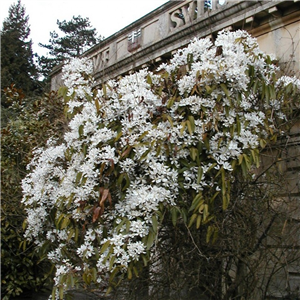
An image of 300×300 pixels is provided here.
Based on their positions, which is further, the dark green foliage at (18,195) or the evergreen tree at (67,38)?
the evergreen tree at (67,38)

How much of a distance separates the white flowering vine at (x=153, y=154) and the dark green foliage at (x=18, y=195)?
10.3 ft

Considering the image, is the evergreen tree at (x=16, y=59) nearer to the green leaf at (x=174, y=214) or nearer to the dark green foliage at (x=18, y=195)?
the dark green foliage at (x=18, y=195)

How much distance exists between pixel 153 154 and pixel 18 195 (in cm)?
441

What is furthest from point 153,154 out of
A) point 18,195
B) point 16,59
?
point 16,59

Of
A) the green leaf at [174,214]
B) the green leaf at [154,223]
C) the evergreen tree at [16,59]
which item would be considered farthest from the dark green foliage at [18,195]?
the evergreen tree at [16,59]

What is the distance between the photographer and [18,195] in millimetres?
7797

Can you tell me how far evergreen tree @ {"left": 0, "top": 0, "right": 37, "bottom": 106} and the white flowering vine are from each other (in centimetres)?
2128

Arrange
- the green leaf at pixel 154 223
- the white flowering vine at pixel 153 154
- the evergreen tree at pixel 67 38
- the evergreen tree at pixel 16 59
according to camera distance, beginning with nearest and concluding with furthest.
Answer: the green leaf at pixel 154 223 < the white flowering vine at pixel 153 154 < the evergreen tree at pixel 16 59 < the evergreen tree at pixel 67 38

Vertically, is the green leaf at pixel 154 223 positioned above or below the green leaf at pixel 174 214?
below

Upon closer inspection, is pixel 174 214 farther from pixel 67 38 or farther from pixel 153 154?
pixel 67 38

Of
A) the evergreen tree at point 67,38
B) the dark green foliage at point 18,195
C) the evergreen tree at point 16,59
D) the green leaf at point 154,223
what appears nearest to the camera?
the green leaf at point 154,223

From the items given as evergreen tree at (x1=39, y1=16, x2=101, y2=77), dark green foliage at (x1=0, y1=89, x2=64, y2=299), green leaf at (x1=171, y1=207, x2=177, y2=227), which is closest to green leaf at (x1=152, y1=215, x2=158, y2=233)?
green leaf at (x1=171, y1=207, x2=177, y2=227)

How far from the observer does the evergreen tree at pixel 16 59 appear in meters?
26.3

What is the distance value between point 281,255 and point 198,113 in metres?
2.22
